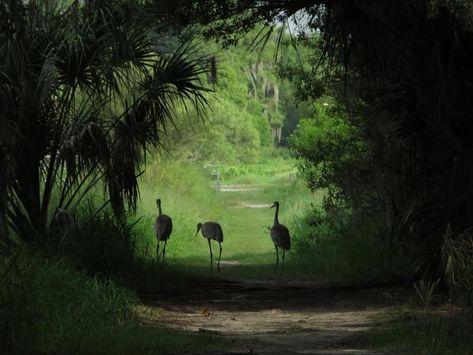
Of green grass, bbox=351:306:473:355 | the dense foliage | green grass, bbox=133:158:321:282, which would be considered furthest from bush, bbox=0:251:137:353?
green grass, bbox=133:158:321:282

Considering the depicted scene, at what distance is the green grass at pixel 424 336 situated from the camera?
29.7 feet

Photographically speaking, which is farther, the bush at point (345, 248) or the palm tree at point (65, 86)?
the bush at point (345, 248)

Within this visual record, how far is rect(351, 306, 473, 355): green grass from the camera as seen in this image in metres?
9.05

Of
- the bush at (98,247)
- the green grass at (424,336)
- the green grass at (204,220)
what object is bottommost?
the green grass at (424,336)

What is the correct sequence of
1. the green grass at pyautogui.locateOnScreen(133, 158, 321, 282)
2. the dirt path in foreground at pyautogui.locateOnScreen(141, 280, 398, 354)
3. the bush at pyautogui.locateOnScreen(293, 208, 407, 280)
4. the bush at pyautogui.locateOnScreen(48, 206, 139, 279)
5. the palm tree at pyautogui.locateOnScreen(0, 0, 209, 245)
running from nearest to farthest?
the dirt path in foreground at pyautogui.locateOnScreen(141, 280, 398, 354), the bush at pyautogui.locateOnScreen(48, 206, 139, 279), the palm tree at pyautogui.locateOnScreen(0, 0, 209, 245), the bush at pyautogui.locateOnScreen(293, 208, 407, 280), the green grass at pyautogui.locateOnScreen(133, 158, 321, 282)

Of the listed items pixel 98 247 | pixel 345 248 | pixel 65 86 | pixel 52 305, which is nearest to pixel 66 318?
pixel 52 305

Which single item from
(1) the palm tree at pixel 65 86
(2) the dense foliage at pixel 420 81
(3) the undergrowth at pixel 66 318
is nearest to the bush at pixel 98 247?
(1) the palm tree at pixel 65 86

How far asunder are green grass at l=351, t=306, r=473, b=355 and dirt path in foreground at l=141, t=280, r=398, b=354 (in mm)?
260

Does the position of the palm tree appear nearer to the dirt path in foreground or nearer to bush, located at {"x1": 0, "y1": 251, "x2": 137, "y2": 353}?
bush, located at {"x1": 0, "y1": 251, "x2": 137, "y2": 353}

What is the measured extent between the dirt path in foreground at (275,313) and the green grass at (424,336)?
0.85 ft

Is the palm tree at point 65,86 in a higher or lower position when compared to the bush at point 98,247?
higher

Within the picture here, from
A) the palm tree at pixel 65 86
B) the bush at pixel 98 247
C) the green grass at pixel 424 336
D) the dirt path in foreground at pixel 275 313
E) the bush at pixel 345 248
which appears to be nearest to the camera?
the green grass at pixel 424 336

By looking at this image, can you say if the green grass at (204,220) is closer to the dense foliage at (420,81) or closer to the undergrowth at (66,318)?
the dense foliage at (420,81)

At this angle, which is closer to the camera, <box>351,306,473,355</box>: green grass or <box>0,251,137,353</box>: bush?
<box>0,251,137,353</box>: bush
